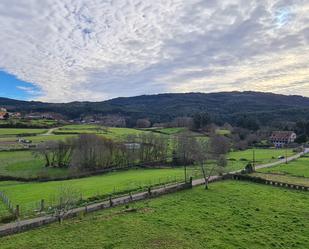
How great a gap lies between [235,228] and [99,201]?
17754 mm

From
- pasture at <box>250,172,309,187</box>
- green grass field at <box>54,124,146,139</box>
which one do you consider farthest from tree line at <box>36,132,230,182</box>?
green grass field at <box>54,124,146,139</box>

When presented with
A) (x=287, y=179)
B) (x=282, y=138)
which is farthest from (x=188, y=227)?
(x=282, y=138)

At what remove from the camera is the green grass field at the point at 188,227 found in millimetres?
26109

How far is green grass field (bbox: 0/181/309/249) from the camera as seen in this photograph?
26.1m

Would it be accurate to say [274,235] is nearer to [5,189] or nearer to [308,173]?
[308,173]

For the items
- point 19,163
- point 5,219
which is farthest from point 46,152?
point 5,219

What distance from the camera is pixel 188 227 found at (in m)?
29.8

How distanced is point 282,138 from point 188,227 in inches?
4670

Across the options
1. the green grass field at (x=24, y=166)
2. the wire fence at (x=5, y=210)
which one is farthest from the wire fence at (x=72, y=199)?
the green grass field at (x=24, y=166)

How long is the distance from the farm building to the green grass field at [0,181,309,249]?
99.0 meters

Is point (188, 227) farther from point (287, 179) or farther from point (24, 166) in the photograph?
point (24, 166)

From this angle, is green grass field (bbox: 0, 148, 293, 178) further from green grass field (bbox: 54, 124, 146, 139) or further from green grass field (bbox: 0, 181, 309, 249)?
green grass field (bbox: 0, 181, 309, 249)

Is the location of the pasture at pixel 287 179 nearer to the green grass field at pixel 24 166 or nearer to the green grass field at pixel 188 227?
the green grass field at pixel 188 227

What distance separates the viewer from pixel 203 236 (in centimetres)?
2748
